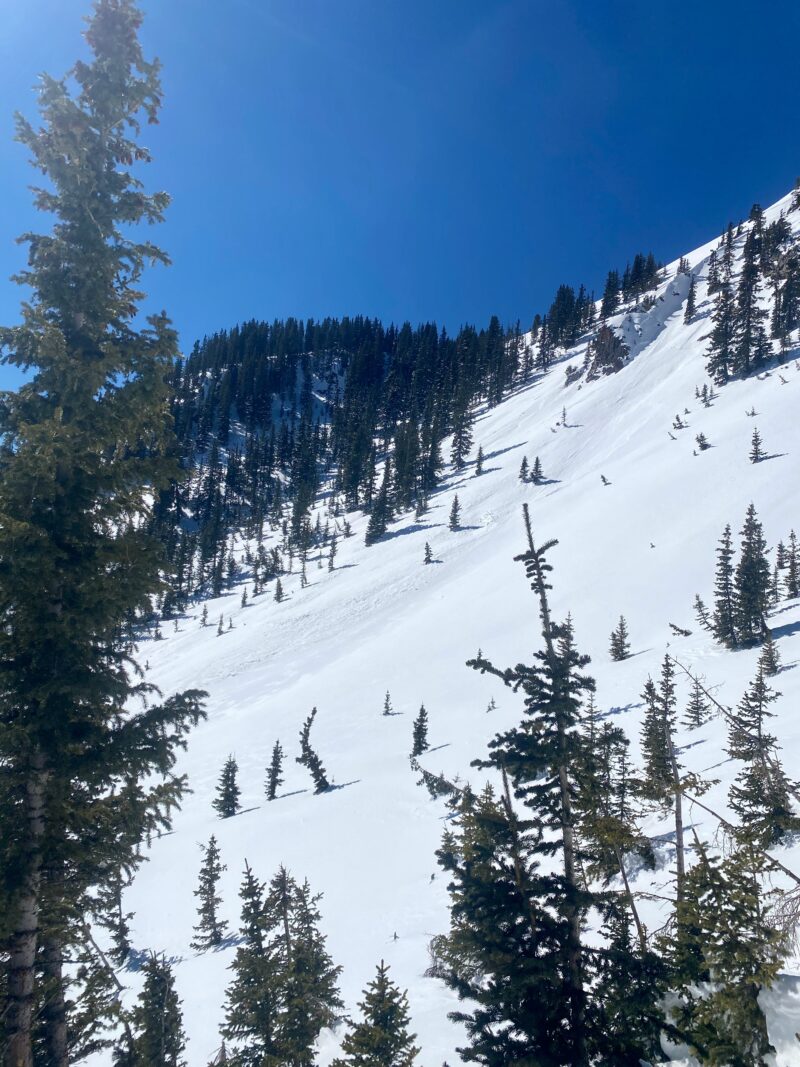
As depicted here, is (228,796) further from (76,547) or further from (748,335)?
(748,335)

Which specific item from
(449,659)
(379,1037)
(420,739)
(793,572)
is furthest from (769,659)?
(449,659)

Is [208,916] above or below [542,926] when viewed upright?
below

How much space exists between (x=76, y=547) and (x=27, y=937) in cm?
403

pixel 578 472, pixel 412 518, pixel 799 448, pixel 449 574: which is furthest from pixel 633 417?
pixel 449 574

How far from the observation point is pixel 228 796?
41.4m

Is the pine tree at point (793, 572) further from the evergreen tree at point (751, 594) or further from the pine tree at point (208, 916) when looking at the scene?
the pine tree at point (208, 916)

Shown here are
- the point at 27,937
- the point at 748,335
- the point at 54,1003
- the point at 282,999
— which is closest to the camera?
the point at 27,937

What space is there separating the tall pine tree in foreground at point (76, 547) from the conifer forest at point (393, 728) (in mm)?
38

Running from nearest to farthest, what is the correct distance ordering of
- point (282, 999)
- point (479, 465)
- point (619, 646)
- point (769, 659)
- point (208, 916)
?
point (282, 999), point (769, 659), point (208, 916), point (619, 646), point (479, 465)

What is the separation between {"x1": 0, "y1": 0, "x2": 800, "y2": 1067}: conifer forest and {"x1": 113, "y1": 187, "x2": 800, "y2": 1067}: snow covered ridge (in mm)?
340

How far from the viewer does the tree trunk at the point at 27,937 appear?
5469 mm

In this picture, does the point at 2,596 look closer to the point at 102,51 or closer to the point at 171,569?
the point at 171,569

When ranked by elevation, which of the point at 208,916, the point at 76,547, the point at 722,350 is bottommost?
the point at 208,916

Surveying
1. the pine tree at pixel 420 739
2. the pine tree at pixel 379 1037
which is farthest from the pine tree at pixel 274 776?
the pine tree at pixel 379 1037
